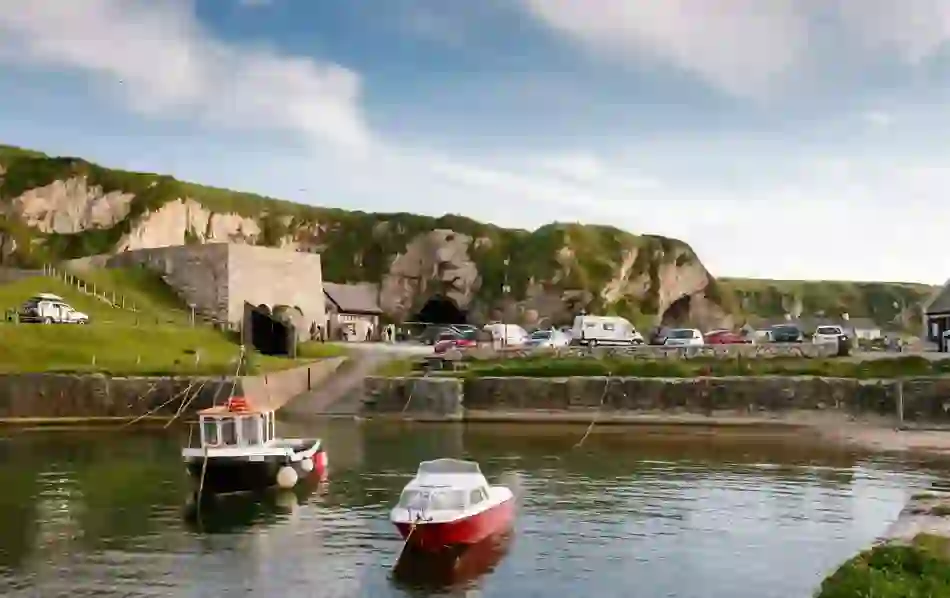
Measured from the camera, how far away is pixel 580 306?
3814 inches

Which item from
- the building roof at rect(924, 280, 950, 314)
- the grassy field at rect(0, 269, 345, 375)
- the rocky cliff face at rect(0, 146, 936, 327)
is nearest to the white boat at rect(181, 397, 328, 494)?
the grassy field at rect(0, 269, 345, 375)

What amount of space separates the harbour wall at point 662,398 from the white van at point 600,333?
16.1m

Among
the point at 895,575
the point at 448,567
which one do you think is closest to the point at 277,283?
the point at 448,567

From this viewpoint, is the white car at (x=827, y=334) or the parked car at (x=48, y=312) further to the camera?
the white car at (x=827, y=334)

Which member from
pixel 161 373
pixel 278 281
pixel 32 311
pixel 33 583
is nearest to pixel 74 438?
pixel 161 373

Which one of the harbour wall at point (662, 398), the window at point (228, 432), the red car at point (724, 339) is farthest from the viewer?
the red car at point (724, 339)

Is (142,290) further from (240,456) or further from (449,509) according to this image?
(449,509)

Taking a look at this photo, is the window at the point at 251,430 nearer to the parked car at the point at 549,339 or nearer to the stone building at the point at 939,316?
the parked car at the point at 549,339

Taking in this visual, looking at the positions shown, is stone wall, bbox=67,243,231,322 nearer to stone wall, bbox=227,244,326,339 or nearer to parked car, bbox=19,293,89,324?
stone wall, bbox=227,244,326,339

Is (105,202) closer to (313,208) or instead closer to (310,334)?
(313,208)

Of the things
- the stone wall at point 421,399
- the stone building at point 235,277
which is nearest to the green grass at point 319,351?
the stone building at point 235,277

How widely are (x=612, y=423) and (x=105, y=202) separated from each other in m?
64.3

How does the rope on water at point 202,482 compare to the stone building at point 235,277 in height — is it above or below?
below

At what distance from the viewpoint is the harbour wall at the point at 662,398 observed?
4859cm
